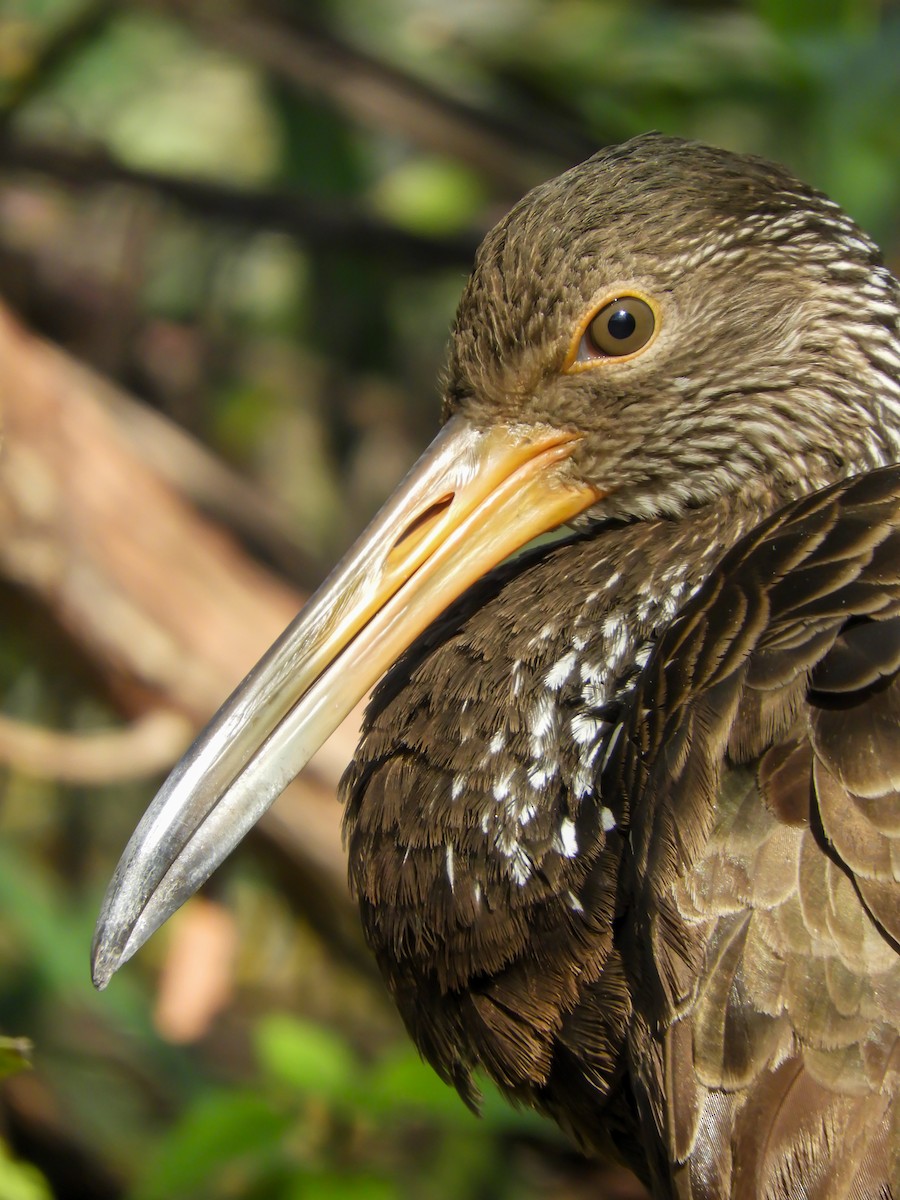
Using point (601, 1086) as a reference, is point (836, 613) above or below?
above

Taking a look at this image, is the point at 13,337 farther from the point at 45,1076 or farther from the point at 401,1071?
the point at 401,1071

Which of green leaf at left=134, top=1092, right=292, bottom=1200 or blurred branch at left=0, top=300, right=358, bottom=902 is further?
blurred branch at left=0, top=300, right=358, bottom=902

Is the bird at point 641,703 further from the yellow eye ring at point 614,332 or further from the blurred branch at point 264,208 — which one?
the blurred branch at point 264,208

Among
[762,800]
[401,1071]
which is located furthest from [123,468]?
[762,800]

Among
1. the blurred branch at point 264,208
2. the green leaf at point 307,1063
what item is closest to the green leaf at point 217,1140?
the green leaf at point 307,1063

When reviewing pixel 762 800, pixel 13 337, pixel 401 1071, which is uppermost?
pixel 762 800

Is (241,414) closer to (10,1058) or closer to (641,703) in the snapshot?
(641,703)

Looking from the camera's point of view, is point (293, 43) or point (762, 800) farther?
point (293, 43)

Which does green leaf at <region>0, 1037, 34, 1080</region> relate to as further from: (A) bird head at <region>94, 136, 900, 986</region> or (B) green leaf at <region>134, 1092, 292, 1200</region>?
(B) green leaf at <region>134, 1092, 292, 1200</region>

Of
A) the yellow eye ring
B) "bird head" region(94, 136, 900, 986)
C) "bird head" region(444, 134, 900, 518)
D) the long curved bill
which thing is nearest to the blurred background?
the long curved bill
